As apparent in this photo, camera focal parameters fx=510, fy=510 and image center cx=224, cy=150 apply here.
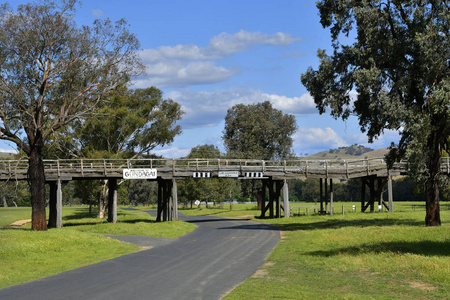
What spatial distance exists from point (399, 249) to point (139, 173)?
2655 centimetres

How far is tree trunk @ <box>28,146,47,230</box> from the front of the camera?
35312 millimetres

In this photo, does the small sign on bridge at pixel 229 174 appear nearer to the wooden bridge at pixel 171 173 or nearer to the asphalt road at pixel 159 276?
the wooden bridge at pixel 171 173

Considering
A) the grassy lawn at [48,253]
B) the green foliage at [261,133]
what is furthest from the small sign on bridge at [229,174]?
the green foliage at [261,133]

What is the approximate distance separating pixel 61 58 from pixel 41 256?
1823cm

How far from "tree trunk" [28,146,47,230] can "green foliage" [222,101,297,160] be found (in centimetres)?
4839

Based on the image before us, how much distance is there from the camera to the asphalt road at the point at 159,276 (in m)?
13.5

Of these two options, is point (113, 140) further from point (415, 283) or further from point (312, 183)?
point (312, 183)

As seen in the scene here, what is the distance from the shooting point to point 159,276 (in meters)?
16.2

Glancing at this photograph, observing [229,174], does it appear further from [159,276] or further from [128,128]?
[159,276]

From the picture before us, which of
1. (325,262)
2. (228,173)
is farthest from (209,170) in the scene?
(325,262)

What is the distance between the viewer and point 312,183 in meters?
165

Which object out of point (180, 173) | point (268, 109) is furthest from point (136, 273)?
point (268, 109)

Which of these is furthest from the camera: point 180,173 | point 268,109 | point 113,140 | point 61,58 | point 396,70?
point 268,109

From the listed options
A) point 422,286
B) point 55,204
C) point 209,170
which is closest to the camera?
point 422,286
